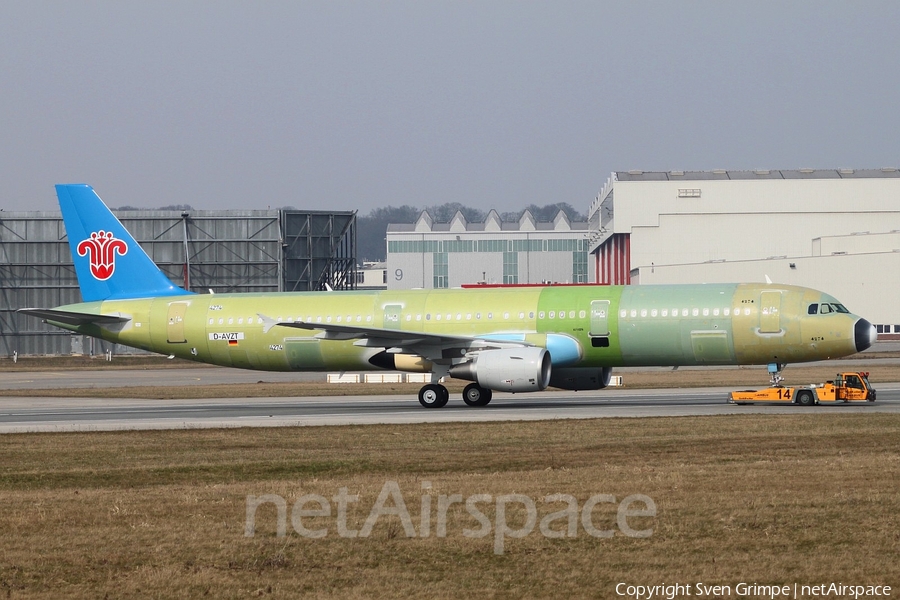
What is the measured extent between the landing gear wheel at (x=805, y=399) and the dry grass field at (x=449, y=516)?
31.1ft

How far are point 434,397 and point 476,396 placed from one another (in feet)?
4.79

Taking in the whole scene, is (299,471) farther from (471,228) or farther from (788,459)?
(471,228)

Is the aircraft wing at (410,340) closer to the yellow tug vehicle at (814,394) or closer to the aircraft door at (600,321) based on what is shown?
the aircraft door at (600,321)

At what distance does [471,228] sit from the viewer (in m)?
148

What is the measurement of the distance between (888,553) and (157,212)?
86.2m

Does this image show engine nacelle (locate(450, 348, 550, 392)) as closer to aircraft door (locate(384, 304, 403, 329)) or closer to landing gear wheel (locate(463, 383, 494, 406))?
landing gear wheel (locate(463, 383, 494, 406))

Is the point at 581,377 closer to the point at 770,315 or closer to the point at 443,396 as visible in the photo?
the point at 443,396

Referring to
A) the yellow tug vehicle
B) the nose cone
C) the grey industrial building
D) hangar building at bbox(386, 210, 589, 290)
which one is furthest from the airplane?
hangar building at bbox(386, 210, 589, 290)

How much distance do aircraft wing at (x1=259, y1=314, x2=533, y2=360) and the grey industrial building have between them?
181 ft

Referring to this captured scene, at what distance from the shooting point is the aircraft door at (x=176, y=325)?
4028 cm

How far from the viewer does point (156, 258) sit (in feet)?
297

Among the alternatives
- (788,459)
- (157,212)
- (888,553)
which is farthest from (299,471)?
(157,212)

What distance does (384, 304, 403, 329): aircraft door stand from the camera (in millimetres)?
37875

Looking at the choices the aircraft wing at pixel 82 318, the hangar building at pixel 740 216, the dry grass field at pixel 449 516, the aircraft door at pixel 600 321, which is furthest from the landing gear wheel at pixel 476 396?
the hangar building at pixel 740 216
